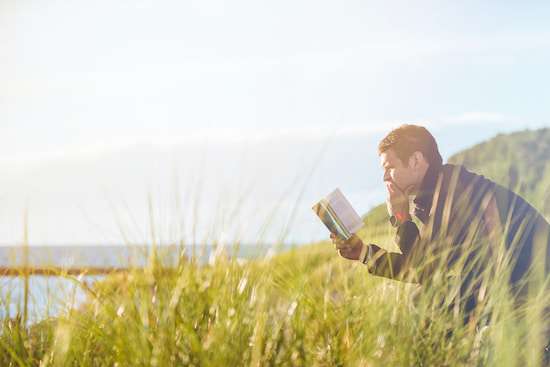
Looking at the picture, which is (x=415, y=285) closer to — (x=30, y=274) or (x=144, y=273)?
(x=144, y=273)

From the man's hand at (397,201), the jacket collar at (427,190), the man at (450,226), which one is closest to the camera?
the man at (450,226)

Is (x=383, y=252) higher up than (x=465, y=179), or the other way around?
(x=465, y=179)

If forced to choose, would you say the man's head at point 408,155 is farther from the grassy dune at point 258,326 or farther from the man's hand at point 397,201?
the grassy dune at point 258,326

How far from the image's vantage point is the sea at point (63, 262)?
2719 millimetres

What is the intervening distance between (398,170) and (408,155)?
11 cm

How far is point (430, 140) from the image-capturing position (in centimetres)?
381

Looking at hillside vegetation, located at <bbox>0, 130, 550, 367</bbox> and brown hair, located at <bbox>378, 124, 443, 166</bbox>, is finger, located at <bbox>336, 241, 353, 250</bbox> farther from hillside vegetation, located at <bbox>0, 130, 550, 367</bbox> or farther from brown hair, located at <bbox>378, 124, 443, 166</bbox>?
brown hair, located at <bbox>378, 124, 443, 166</bbox>

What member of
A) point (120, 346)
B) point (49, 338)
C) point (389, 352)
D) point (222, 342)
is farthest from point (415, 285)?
point (49, 338)

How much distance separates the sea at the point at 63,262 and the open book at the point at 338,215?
0.83m

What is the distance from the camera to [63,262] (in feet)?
11.3

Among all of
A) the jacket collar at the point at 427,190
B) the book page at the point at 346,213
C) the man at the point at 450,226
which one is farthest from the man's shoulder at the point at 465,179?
the book page at the point at 346,213

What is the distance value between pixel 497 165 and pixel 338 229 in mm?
995

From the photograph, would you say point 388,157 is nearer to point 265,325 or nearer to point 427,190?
point 427,190

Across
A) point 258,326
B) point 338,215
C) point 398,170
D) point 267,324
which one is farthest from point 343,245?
point 258,326
